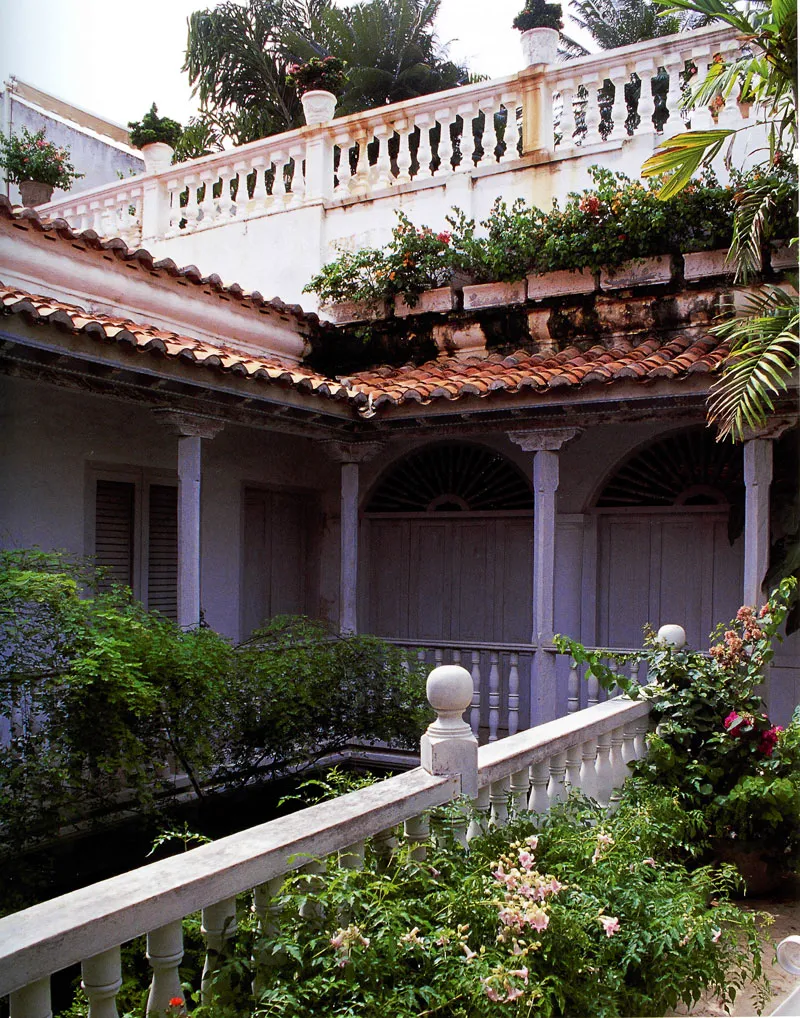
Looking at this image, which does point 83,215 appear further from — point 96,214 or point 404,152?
point 404,152

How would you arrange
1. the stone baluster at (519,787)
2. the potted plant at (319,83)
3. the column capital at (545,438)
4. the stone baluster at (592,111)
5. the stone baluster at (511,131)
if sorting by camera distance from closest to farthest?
the stone baluster at (519,787) < the column capital at (545,438) < the stone baluster at (592,111) < the stone baluster at (511,131) < the potted plant at (319,83)

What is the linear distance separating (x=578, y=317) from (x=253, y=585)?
4295 millimetres

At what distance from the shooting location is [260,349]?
32.2 ft

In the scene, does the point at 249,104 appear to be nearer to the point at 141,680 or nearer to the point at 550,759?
the point at 141,680

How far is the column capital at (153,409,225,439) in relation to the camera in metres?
7.30

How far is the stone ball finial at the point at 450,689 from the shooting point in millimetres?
3574

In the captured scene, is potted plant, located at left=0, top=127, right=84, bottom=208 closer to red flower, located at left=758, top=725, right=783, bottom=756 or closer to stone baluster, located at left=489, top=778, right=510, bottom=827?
stone baluster, located at left=489, top=778, right=510, bottom=827

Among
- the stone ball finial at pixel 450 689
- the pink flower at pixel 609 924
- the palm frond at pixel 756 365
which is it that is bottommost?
the pink flower at pixel 609 924

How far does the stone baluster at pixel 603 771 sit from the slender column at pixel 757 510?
9.78 ft

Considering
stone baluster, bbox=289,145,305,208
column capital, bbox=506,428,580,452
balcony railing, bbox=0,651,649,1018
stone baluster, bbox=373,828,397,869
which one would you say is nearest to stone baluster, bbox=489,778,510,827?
balcony railing, bbox=0,651,649,1018

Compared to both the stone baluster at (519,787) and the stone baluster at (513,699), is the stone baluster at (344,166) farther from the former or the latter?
the stone baluster at (519,787)

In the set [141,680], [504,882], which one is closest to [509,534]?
[141,680]

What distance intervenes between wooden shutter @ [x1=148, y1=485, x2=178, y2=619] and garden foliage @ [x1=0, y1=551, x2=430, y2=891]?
1.91 meters

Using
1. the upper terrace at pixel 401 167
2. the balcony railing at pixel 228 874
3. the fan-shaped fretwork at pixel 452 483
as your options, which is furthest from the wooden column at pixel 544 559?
the balcony railing at pixel 228 874
